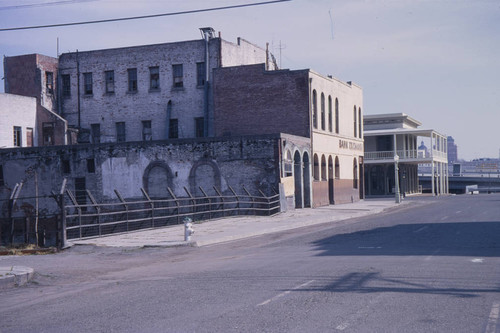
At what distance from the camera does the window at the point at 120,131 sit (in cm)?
4922

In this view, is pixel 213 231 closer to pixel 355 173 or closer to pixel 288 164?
pixel 288 164

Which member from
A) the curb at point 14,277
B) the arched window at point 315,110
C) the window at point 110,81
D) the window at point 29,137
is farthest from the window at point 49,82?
the curb at point 14,277

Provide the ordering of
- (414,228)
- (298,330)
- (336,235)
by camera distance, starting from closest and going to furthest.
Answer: (298,330) → (336,235) → (414,228)

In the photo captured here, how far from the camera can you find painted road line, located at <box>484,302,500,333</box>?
7031 mm

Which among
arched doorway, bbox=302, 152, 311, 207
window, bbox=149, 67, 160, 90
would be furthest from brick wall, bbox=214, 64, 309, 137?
window, bbox=149, 67, 160, 90

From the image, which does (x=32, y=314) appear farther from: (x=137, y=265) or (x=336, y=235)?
(x=336, y=235)

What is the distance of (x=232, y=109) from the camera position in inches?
1722

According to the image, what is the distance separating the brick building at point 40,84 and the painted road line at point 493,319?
142ft

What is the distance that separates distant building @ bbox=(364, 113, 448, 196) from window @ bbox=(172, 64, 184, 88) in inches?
1005

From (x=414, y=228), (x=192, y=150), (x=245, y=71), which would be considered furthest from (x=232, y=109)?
(x=414, y=228)

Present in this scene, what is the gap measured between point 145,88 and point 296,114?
45.4 ft

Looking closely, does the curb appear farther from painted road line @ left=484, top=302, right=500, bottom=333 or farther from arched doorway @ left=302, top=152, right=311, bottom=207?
arched doorway @ left=302, top=152, right=311, bottom=207

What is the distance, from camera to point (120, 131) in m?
49.4

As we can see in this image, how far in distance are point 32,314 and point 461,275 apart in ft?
24.0
